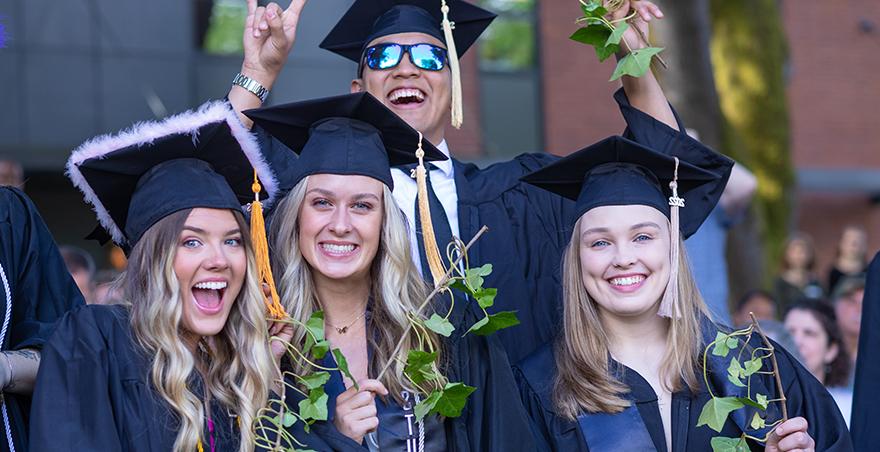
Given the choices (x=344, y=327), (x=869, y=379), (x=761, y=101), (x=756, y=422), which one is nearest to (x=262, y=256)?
(x=344, y=327)

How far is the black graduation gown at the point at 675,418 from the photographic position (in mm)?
4098

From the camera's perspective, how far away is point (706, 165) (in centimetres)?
478

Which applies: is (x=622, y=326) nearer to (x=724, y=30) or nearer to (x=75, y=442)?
(x=75, y=442)

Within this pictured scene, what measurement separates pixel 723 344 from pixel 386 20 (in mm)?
2020

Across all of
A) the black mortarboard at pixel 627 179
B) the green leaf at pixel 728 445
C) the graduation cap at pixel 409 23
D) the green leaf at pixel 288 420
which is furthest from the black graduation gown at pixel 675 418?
the graduation cap at pixel 409 23

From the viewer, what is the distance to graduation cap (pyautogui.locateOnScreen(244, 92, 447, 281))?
13.7 ft

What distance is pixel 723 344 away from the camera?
13.4ft

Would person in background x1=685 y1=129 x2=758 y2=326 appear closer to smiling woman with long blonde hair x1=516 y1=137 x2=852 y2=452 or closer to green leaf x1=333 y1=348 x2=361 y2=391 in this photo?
smiling woman with long blonde hair x1=516 y1=137 x2=852 y2=452

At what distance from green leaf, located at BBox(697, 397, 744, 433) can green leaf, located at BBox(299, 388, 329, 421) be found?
124cm

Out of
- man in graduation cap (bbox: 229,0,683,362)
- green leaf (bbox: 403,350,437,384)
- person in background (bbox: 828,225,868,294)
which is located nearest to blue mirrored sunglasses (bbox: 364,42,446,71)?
man in graduation cap (bbox: 229,0,683,362)

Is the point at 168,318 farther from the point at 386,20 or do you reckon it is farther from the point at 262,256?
the point at 386,20

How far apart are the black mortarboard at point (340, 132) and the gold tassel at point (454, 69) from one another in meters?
0.53

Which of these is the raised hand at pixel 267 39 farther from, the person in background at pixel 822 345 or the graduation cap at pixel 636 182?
the person in background at pixel 822 345

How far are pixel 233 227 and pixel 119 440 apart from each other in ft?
2.51
